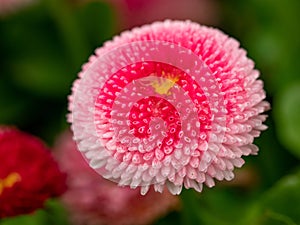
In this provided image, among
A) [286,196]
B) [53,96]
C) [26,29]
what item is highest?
[26,29]

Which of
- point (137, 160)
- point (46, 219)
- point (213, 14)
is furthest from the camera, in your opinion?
point (213, 14)

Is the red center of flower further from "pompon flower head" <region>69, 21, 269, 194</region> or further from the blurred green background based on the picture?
the blurred green background

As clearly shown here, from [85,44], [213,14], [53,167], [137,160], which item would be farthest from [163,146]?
[213,14]

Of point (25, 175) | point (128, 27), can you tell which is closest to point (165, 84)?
point (25, 175)

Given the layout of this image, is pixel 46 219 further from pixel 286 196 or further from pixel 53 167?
pixel 286 196

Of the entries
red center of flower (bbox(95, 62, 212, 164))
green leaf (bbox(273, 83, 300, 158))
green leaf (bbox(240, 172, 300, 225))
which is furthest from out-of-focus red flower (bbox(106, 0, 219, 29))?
red center of flower (bbox(95, 62, 212, 164))
